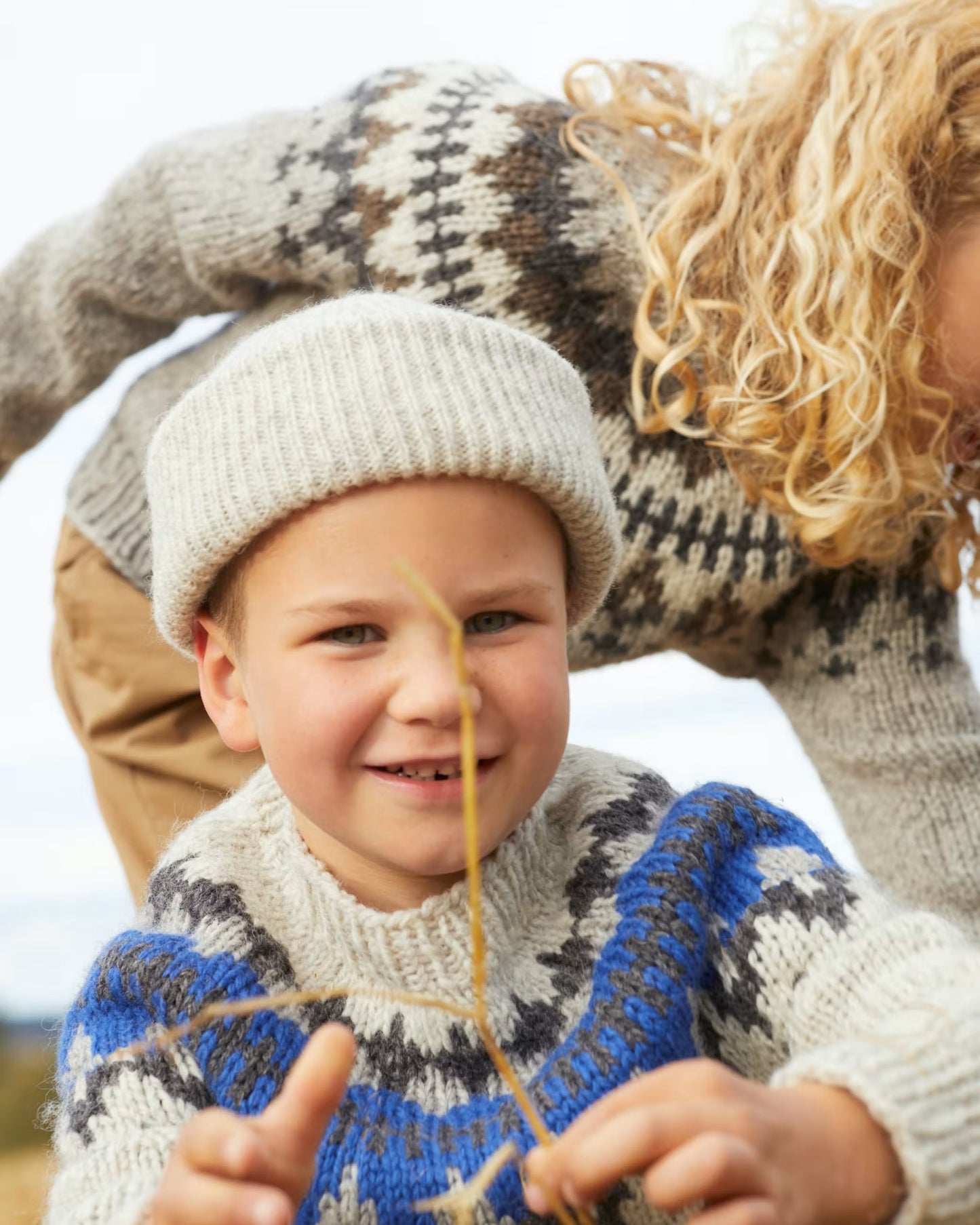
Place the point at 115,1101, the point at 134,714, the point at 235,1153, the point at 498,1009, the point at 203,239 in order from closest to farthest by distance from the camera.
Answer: the point at 235,1153
the point at 115,1101
the point at 498,1009
the point at 203,239
the point at 134,714

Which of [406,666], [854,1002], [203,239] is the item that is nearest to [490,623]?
[406,666]

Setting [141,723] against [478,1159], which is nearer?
[478,1159]

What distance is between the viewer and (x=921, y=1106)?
0.79 m

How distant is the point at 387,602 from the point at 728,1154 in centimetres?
42

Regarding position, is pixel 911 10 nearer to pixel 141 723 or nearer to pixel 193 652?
pixel 193 652

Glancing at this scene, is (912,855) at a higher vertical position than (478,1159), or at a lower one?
lower

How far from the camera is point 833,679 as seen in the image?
1726mm

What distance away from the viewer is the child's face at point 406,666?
937mm

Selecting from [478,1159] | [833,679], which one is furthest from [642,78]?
[478,1159]

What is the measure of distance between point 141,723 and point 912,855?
38.8 inches

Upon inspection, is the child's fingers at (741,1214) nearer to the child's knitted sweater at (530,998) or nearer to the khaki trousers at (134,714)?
the child's knitted sweater at (530,998)

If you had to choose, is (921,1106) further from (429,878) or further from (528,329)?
(528,329)

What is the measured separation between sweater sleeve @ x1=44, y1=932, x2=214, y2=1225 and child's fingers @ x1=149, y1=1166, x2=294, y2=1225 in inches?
4.6

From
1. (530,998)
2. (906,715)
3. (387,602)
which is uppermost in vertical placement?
(387,602)
